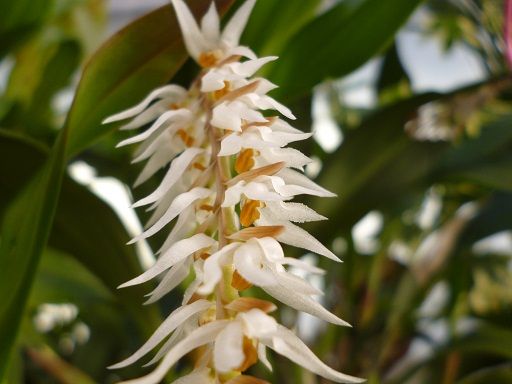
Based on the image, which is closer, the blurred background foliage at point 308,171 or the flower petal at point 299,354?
the flower petal at point 299,354

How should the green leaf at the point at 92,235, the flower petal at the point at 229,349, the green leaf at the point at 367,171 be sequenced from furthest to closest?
the green leaf at the point at 367,171 → the green leaf at the point at 92,235 → the flower petal at the point at 229,349

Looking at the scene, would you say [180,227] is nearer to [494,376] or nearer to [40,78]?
[494,376]

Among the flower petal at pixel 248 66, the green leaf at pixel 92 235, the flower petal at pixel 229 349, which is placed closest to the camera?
the flower petal at pixel 229 349

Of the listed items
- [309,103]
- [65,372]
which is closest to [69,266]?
[65,372]

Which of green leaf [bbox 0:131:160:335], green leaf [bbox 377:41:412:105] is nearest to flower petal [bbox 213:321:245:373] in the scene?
green leaf [bbox 0:131:160:335]

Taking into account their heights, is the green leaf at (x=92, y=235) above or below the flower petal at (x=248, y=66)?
below

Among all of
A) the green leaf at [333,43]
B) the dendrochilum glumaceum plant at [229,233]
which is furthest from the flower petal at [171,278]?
the green leaf at [333,43]

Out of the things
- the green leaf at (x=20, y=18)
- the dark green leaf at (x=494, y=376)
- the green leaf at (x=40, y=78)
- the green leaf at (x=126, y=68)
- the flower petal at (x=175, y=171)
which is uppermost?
the green leaf at (x=40, y=78)

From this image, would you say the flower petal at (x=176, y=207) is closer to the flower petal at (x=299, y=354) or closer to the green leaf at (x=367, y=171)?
the flower petal at (x=299, y=354)

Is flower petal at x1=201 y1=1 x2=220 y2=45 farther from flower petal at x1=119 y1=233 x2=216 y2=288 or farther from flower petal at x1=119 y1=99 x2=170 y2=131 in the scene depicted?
flower petal at x1=119 y1=233 x2=216 y2=288
